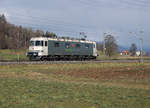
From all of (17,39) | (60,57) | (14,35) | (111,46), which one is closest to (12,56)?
(60,57)

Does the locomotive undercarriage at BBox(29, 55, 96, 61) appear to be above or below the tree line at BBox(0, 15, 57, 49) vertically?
below

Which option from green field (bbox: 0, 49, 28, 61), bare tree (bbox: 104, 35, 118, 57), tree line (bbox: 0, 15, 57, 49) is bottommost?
green field (bbox: 0, 49, 28, 61)

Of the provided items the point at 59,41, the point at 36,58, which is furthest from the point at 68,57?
the point at 36,58

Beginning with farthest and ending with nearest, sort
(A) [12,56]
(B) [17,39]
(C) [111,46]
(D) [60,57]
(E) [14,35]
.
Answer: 1. (E) [14,35]
2. (B) [17,39]
3. (C) [111,46]
4. (A) [12,56]
5. (D) [60,57]

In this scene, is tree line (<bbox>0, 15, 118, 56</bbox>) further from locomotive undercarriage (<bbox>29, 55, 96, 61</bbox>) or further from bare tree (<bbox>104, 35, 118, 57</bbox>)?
locomotive undercarriage (<bbox>29, 55, 96, 61</bbox>)

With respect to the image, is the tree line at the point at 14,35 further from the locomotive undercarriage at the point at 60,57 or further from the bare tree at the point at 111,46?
the locomotive undercarriage at the point at 60,57

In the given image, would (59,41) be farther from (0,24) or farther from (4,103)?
(0,24)

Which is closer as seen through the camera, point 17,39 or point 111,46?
point 111,46

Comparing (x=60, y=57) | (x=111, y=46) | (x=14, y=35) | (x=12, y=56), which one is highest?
(x=14, y=35)

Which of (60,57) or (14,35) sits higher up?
(14,35)

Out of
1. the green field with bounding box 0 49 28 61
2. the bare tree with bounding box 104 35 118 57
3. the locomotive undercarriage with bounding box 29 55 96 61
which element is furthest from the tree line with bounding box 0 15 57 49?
the locomotive undercarriage with bounding box 29 55 96 61

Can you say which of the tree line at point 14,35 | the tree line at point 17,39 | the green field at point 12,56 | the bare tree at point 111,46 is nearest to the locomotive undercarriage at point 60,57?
the green field at point 12,56

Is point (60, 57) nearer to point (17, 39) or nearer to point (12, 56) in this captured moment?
point (12, 56)

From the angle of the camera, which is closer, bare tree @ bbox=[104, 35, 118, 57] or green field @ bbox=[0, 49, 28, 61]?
green field @ bbox=[0, 49, 28, 61]
